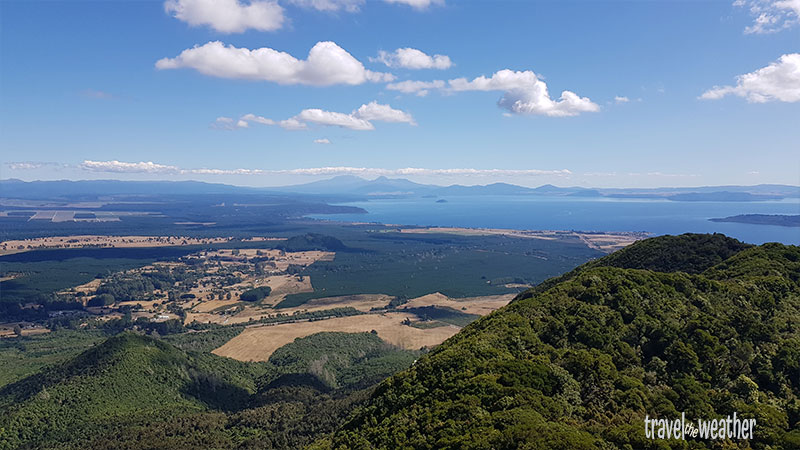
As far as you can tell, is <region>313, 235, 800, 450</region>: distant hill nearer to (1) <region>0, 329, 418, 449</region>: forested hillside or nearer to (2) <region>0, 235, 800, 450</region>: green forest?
(2) <region>0, 235, 800, 450</region>: green forest

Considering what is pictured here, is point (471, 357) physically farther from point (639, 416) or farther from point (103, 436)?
point (103, 436)

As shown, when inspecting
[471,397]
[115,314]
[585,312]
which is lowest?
[115,314]

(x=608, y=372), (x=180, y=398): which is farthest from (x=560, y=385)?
(x=180, y=398)

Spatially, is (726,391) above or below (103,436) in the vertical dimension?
above

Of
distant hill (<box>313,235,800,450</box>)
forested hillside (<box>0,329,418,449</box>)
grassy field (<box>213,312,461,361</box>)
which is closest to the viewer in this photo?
distant hill (<box>313,235,800,450</box>)

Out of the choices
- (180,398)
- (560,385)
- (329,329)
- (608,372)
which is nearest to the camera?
(560,385)

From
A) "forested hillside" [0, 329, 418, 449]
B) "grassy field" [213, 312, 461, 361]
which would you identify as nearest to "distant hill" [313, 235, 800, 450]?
"forested hillside" [0, 329, 418, 449]

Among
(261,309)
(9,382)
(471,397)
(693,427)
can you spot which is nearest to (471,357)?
(471,397)

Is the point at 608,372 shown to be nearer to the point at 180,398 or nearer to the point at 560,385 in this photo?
the point at 560,385
